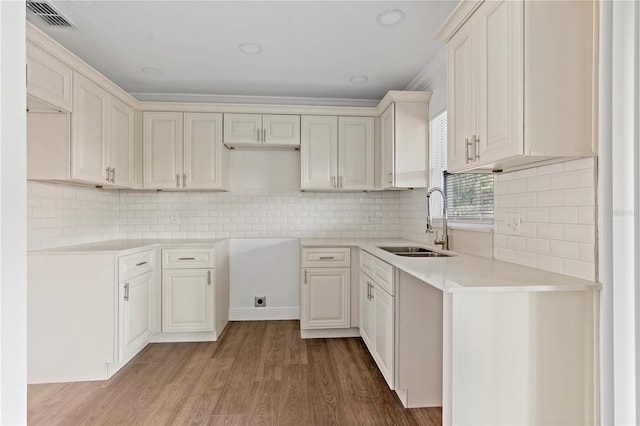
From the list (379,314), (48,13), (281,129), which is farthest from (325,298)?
(48,13)

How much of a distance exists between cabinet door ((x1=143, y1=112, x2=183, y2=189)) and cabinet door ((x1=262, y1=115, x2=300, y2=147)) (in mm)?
864

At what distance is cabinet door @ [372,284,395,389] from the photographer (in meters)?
2.18

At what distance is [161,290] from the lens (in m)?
3.20

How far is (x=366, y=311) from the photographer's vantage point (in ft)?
9.64

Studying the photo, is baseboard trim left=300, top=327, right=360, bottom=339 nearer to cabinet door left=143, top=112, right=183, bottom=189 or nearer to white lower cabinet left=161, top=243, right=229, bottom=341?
white lower cabinet left=161, top=243, right=229, bottom=341

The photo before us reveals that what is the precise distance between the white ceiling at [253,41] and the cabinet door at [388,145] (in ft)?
1.22

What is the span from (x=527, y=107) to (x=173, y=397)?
262cm

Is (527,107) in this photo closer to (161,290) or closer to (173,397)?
(173,397)

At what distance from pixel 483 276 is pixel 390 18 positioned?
1796mm

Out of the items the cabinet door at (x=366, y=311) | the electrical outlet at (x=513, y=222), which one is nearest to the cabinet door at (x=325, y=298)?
the cabinet door at (x=366, y=311)

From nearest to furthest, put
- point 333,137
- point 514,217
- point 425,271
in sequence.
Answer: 1. point 425,271
2. point 514,217
3. point 333,137
